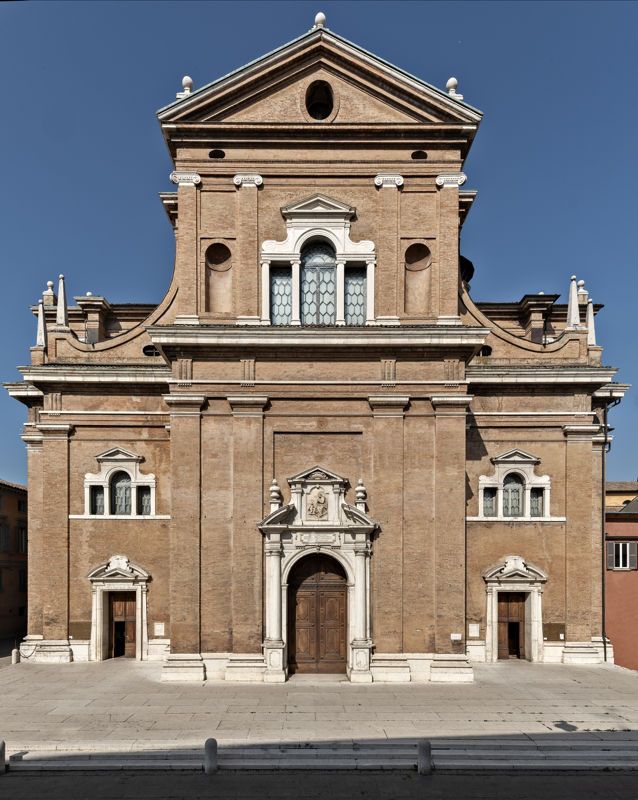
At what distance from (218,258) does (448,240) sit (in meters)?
7.98

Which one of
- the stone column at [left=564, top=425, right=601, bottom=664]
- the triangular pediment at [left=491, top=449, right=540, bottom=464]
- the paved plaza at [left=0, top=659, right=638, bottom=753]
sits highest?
the triangular pediment at [left=491, top=449, right=540, bottom=464]

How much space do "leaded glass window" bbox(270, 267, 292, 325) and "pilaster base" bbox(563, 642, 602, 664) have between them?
639 inches

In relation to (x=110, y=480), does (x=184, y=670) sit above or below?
below

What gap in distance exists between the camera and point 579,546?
77.9 ft

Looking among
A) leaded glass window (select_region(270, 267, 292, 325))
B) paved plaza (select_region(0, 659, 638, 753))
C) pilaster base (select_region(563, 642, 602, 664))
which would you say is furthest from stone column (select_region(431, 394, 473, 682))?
leaded glass window (select_region(270, 267, 292, 325))

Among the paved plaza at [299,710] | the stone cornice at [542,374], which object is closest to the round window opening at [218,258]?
the stone cornice at [542,374]

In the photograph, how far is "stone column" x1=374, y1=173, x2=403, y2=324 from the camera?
20953 millimetres

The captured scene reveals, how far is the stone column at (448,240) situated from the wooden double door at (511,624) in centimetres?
1164

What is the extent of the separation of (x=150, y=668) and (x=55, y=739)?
7118 millimetres

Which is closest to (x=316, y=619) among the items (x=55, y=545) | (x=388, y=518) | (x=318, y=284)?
(x=388, y=518)

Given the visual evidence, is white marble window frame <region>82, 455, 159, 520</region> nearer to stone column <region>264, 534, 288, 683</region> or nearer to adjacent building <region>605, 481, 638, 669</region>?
stone column <region>264, 534, 288, 683</region>

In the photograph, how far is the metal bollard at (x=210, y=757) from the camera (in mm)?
13398

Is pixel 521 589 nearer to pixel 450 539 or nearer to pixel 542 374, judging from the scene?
pixel 450 539

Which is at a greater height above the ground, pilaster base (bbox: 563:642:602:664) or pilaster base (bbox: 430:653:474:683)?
pilaster base (bbox: 430:653:474:683)
